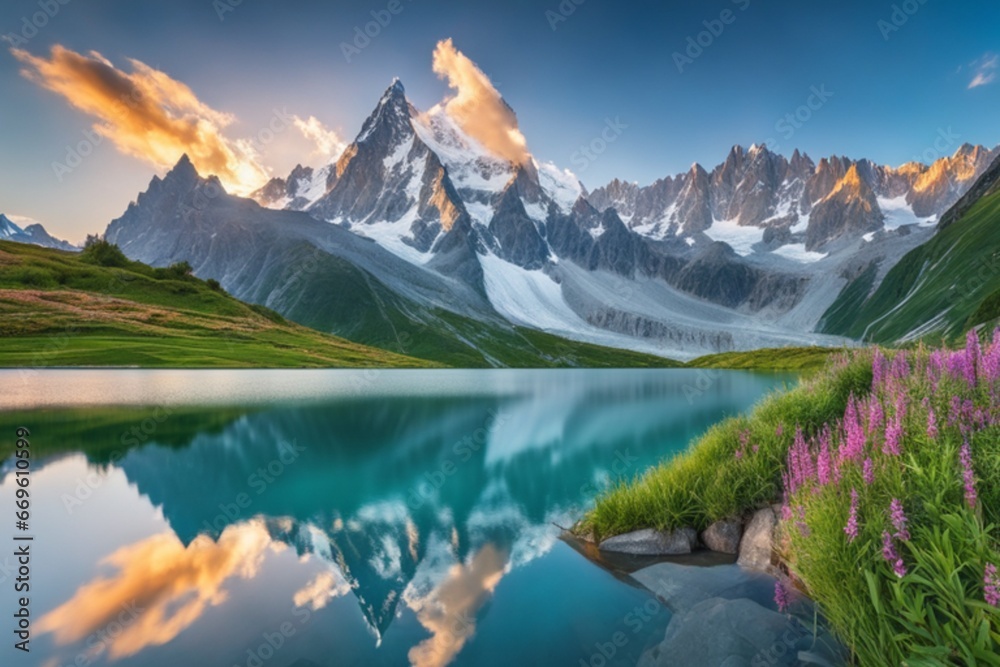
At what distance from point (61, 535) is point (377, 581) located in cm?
1058

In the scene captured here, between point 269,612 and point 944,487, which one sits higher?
point 944,487

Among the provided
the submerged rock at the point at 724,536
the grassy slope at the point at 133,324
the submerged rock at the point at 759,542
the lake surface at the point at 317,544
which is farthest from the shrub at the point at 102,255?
the submerged rock at the point at 759,542

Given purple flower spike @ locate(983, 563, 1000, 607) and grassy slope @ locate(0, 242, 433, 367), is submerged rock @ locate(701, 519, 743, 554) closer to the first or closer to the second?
purple flower spike @ locate(983, 563, 1000, 607)

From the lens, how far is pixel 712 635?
26.9 ft

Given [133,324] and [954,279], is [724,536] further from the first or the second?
[954,279]

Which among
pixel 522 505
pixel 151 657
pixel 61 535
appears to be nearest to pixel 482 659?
pixel 151 657

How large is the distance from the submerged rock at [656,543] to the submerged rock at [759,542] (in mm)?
1314

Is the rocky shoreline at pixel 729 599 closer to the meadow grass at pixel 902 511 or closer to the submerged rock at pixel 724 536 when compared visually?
the submerged rock at pixel 724 536

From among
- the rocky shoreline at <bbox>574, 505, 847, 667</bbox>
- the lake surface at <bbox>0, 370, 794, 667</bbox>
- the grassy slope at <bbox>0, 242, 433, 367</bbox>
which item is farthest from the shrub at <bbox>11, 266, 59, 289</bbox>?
the rocky shoreline at <bbox>574, 505, 847, 667</bbox>

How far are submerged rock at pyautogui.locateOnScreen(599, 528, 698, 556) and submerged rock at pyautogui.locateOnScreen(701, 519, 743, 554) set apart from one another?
15.9 inches

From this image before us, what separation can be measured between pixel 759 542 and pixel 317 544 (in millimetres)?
11827

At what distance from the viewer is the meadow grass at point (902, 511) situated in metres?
5.09

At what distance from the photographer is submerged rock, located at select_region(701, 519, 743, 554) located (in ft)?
43.3

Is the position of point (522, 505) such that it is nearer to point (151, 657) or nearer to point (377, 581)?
point (377, 581)
